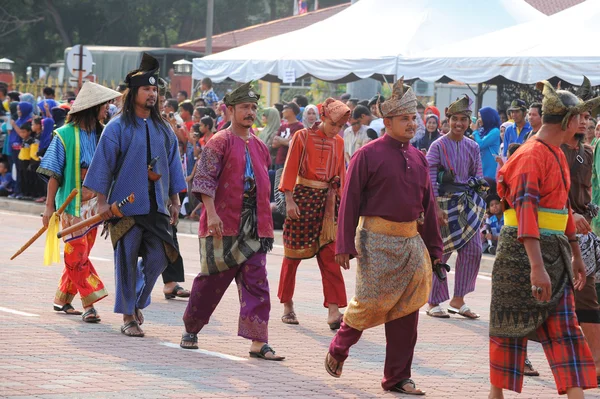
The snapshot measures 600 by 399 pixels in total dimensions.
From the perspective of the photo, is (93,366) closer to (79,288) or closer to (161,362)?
(161,362)

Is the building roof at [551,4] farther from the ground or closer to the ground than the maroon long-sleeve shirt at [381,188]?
farther from the ground

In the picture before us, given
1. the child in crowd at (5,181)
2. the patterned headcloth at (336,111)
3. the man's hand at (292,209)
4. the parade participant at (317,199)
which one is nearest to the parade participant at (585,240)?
the patterned headcloth at (336,111)

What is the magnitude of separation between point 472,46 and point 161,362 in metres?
11.4

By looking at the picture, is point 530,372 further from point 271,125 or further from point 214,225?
point 271,125

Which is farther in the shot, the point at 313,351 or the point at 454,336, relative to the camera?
the point at 454,336

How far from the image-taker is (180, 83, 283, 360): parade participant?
846 cm

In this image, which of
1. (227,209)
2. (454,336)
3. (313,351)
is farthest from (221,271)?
(454,336)

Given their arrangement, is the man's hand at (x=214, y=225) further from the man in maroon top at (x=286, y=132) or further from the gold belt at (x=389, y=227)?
the man in maroon top at (x=286, y=132)

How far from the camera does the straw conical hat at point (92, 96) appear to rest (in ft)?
32.3

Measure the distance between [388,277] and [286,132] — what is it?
11143 millimetres

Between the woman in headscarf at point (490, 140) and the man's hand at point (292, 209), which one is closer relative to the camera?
the man's hand at point (292, 209)

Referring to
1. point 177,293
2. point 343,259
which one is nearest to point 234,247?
point 343,259

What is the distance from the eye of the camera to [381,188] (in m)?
7.43

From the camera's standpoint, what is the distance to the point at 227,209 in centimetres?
853
